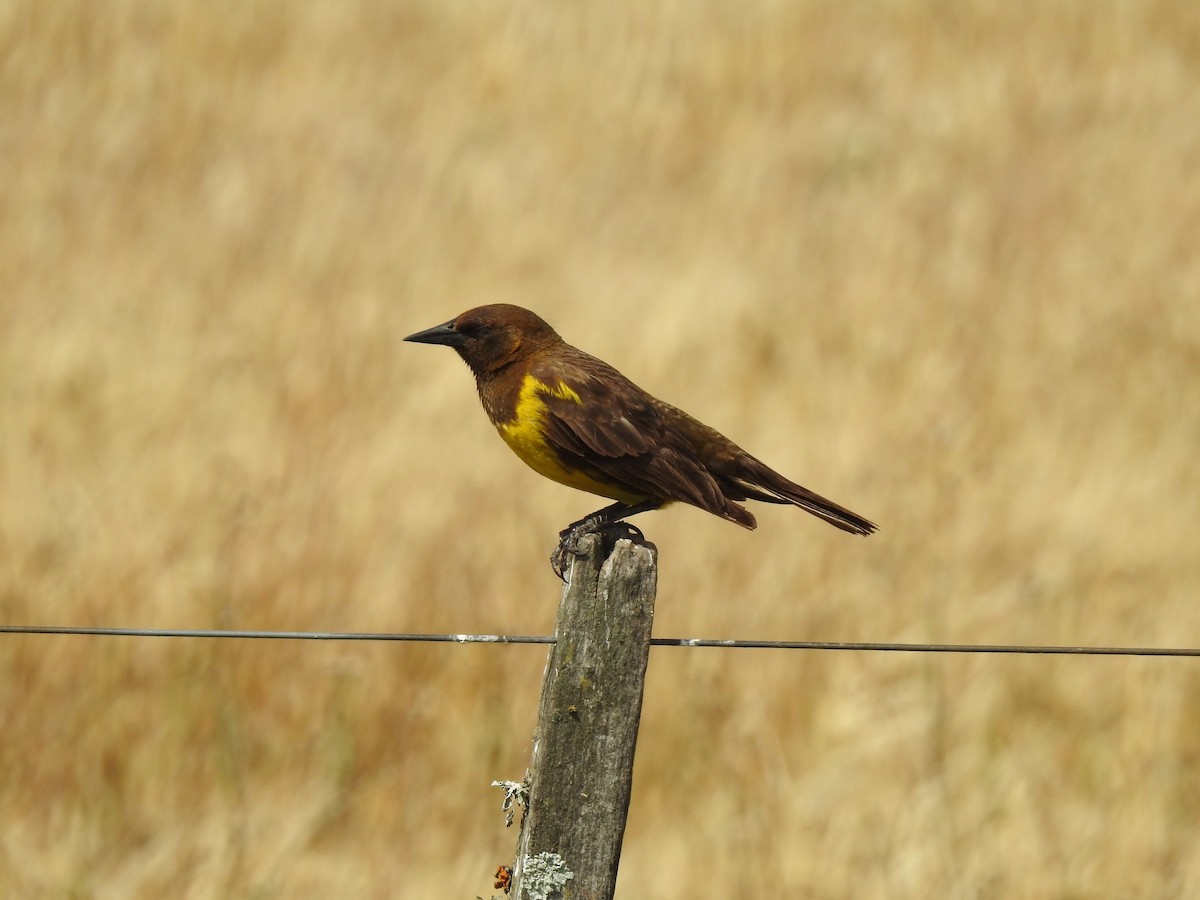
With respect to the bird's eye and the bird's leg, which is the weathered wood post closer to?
the bird's leg

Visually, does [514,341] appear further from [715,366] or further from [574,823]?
[715,366]

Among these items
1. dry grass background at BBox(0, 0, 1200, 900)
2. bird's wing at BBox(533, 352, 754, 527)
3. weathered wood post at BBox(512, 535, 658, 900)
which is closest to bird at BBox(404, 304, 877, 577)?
bird's wing at BBox(533, 352, 754, 527)

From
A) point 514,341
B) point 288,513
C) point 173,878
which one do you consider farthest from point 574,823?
point 288,513

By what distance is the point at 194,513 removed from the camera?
22.4 ft

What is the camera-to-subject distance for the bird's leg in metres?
3.57

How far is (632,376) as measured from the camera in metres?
8.52

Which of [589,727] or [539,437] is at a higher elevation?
[539,437]

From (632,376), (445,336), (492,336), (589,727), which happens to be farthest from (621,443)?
(632,376)

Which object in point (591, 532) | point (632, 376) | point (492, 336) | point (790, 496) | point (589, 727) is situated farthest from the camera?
point (632, 376)

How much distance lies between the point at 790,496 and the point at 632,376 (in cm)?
421

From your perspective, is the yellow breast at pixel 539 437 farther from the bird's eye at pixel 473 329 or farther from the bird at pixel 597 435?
the bird's eye at pixel 473 329

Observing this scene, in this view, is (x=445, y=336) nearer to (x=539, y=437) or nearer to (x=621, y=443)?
(x=539, y=437)

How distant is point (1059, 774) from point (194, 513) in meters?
3.64

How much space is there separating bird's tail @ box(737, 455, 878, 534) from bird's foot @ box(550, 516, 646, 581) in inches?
19.0
